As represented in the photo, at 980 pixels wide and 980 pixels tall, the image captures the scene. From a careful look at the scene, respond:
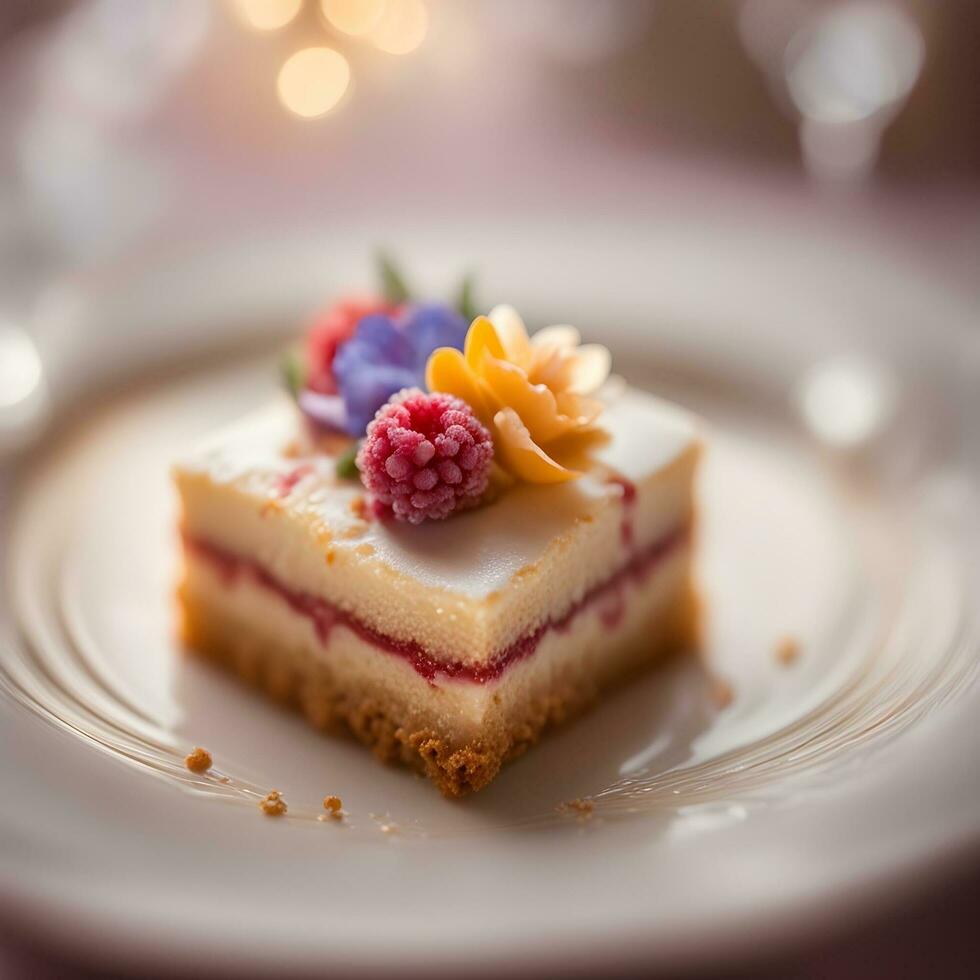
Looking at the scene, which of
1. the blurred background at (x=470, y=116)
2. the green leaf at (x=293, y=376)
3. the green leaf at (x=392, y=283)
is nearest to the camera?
the green leaf at (x=293, y=376)

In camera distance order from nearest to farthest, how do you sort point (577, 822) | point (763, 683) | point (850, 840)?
point (850, 840)
point (577, 822)
point (763, 683)

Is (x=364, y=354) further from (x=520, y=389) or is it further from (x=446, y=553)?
(x=446, y=553)

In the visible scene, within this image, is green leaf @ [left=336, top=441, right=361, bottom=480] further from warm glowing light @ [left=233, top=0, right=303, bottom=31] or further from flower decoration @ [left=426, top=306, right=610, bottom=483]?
warm glowing light @ [left=233, top=0, right=303, bottom=31]

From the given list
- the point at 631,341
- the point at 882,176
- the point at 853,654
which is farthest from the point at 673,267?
the point at 853,654

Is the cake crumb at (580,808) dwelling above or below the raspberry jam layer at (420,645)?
below

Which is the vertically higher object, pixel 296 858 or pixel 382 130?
pixel 382 130

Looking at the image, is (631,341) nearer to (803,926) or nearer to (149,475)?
(149,475)

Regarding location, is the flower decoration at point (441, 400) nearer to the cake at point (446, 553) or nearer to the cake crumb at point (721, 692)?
the cake at point (446, 553)

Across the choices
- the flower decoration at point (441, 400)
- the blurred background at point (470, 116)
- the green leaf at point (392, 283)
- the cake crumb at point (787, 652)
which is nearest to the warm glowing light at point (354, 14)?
the blurred background at point (470, 116)
